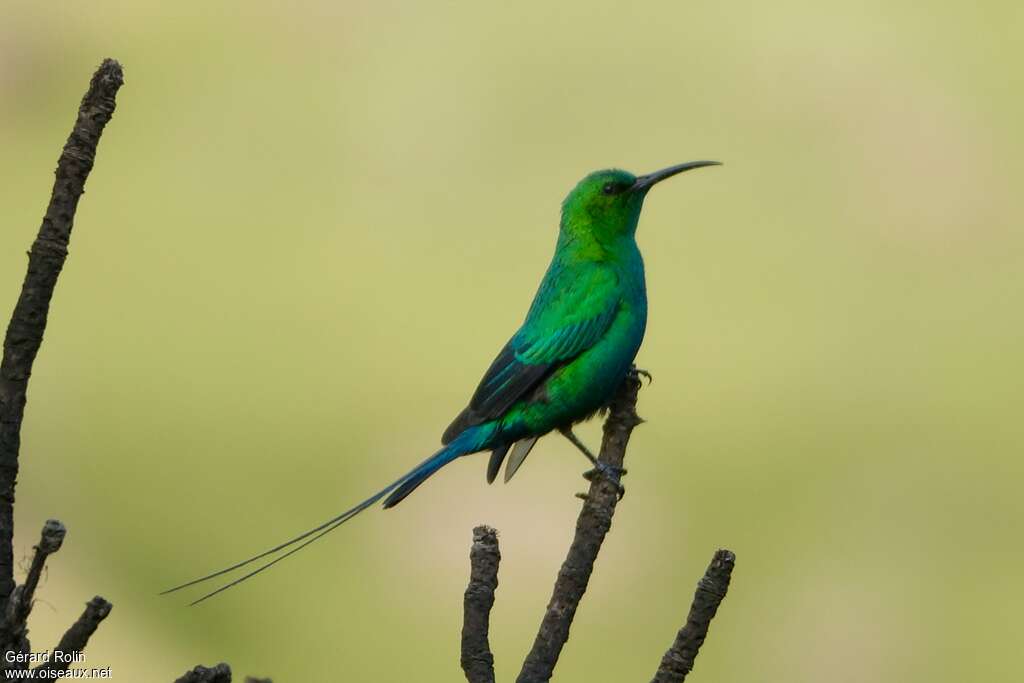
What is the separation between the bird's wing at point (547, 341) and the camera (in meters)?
5.20

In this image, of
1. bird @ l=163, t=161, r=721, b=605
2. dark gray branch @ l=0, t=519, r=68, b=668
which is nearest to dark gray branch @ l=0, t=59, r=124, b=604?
dark gray branch @ l=0, t=519, r=68, b=668

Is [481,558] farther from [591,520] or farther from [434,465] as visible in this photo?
[434,465]

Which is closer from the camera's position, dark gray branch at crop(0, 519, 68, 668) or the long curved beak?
dark gray branch at crop(0, 519, 68, 668)

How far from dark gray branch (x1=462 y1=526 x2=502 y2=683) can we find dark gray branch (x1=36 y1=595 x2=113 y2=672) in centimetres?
86

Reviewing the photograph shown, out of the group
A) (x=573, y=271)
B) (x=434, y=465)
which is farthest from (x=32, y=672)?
(x=573, y=271)

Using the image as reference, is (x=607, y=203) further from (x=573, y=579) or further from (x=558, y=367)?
(x=573, y=579)

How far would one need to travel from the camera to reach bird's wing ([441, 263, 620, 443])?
205 inches

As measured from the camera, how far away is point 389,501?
176 inches

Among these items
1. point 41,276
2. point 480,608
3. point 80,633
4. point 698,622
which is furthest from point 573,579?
point 41,276

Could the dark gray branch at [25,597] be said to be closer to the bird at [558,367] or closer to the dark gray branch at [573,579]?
the dark gray branch at [573,579]

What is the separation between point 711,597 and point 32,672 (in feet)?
4.95

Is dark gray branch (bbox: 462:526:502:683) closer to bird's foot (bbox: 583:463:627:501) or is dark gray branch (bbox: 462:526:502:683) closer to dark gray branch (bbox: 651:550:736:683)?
dark gray branch (bbox: 651:550:736:683)

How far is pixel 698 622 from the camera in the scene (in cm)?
289

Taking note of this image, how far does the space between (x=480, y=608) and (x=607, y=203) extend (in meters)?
3.22
